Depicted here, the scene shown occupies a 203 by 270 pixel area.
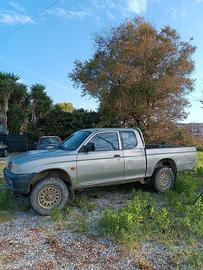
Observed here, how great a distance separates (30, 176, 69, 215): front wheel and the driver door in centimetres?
47

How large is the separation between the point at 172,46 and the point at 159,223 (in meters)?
22.2

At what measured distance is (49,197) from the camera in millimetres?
6867

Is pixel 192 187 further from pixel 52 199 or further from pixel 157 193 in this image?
pixel 52 199

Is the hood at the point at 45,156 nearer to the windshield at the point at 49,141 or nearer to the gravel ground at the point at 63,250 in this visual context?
the gravel ground at the point at 63,250

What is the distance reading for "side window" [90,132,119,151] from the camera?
7.72m

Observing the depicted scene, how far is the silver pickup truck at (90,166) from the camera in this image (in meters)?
6.80

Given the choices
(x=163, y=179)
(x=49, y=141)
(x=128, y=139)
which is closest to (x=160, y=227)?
(x=128, y=139)

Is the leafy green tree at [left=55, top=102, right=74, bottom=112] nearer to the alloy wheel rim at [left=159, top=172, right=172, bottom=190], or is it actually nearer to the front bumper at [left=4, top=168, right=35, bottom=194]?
the alloy wheel rim at [left=159, top=172, right=172, bottom=190]

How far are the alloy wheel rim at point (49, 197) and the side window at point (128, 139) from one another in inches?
79.4

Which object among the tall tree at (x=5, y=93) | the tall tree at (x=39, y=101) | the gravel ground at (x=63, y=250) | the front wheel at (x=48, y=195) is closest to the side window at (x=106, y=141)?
the front wheel at (x=48, y=195)

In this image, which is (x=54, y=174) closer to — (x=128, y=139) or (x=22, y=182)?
(x=22, y=182)

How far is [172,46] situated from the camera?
25922mm

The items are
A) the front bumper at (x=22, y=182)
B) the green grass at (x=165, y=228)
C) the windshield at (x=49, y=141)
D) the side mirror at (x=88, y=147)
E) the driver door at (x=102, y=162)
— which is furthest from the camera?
the windshield at (x=49, y=141)

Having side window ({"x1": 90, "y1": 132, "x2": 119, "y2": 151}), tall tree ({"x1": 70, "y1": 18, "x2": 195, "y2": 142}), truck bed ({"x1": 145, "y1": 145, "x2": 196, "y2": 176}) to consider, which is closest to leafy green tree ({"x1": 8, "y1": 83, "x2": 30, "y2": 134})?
tall tree ({"x1": 70, "y1": 18, "x2": 195, "y2": 142})
